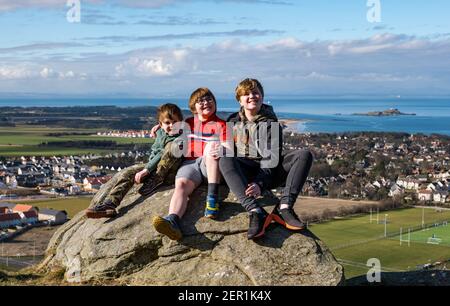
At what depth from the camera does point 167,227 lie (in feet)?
27.4

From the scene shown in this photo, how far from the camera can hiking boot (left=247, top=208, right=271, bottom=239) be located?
8328 millimetres

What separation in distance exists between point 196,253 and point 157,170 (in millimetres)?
1660

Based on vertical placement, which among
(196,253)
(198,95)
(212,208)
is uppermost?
(198,95)

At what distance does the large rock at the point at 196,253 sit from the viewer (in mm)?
8164

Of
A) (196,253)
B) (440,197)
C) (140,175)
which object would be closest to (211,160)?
(196,253)

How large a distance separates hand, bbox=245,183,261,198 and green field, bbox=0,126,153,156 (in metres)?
84.6

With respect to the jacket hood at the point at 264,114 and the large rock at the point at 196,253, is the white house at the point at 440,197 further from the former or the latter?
the large rock at the point at 196,253

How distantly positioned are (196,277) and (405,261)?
25207 millimetres

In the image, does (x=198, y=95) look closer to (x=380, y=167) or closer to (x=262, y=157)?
(x=262, y=157)

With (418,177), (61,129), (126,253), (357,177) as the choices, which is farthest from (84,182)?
(61,129)

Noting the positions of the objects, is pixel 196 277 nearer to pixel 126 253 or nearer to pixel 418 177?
pixel 126 253

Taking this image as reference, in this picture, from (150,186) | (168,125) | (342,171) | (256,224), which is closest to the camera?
(256,224)

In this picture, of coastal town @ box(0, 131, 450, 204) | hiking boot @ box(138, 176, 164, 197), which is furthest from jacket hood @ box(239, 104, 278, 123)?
coastal town @ box(0, 131, 450, 204)

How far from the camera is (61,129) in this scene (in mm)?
127938
